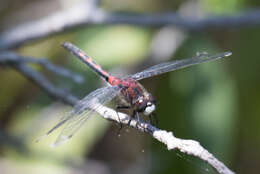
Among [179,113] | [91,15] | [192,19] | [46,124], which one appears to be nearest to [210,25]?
[192,19]

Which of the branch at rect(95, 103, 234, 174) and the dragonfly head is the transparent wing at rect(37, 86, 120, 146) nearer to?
the branch at rect(95, 103, 234, 174)

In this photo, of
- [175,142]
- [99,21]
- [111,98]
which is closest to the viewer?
[175,142]

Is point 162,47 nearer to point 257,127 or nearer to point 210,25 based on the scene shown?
point 210,25

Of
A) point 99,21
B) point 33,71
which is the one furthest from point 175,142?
point 99,21

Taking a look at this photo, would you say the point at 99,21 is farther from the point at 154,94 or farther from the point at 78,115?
the point at 78,115

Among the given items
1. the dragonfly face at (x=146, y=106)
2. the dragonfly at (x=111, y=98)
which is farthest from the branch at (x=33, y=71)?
the dragonfly face at (x=146, y=106)
